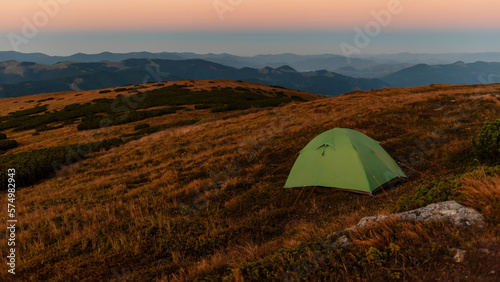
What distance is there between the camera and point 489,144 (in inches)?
272

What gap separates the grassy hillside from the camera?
3.63 m

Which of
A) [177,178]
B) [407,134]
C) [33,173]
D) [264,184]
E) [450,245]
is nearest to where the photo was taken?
[450,245]

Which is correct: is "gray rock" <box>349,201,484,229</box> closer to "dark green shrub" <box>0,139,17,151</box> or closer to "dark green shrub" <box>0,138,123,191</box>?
"dark green shrub" <box>0,138,123,191</box>

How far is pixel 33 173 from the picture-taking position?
14219 mm

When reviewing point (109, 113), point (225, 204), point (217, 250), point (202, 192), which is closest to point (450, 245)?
point (217, 250)

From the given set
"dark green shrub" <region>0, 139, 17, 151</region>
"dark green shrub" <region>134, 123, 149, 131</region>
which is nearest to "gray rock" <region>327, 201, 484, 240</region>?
"dark green shrub" <region>134, 123, 149, 131</region>

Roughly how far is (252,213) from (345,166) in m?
3.70

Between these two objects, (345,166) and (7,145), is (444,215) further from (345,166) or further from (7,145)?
(7,145)

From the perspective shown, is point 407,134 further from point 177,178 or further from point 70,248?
point 70,248

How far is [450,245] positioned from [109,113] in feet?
140

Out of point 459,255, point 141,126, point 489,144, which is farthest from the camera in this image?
point 141,126

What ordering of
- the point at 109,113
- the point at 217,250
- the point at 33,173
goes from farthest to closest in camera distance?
the point at 109,113 < the point at 33,173 < the point at 217,250

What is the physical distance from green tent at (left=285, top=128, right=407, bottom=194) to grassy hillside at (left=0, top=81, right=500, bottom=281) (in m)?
0.40

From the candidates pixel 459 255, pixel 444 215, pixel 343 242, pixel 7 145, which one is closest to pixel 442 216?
pixel 444 215
